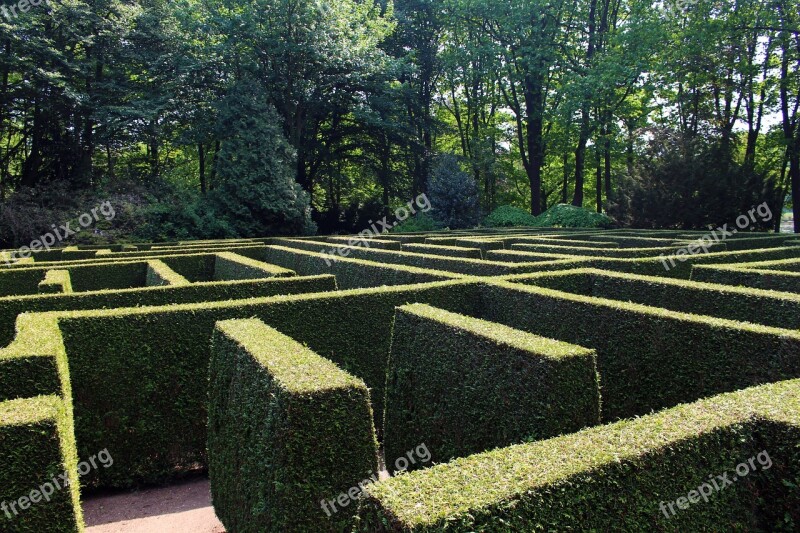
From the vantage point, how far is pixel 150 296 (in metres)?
8.83

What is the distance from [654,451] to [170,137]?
32655 millimetres

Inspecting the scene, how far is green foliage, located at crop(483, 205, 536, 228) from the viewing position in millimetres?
31402

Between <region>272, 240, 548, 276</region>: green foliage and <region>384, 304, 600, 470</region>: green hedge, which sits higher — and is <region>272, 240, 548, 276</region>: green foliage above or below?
above

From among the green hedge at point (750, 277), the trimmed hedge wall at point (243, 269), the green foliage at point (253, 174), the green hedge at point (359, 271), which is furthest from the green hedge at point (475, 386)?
the green foliage at point (253, 174)

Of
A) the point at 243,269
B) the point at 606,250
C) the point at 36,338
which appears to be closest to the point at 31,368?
the point at 36,338

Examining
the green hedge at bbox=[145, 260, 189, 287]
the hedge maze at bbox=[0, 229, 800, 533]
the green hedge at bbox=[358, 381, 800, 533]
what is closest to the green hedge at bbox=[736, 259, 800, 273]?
the hedge maze at bbox=[0, 229, 800, 533]

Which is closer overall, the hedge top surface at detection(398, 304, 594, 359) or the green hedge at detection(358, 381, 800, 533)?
the green hedge at detection(358, 381, 800, 533)

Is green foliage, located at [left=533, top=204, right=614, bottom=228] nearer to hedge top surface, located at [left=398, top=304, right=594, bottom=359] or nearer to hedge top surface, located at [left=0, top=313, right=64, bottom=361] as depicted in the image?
hedge top surface, located at [left=398, top=304, right=594, bottom=359]

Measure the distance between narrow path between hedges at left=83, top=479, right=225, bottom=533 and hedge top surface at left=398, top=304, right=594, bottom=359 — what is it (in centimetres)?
344

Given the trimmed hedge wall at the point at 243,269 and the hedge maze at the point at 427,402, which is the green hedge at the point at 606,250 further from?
the trimmed hedge wall at the point at 243,269

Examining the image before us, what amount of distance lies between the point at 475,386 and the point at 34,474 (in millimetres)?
3884

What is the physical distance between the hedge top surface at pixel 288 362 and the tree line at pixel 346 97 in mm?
20452

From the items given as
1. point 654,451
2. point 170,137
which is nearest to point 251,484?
point 654,451

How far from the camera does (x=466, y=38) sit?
39594mm
